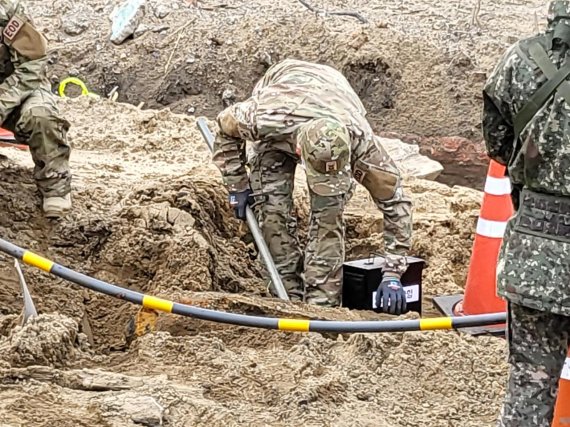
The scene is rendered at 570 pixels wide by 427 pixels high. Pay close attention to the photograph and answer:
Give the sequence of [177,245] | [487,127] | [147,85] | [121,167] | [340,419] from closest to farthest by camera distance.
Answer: [487,127] → [340,419] → [177,245] → [121,167] → [147,85]

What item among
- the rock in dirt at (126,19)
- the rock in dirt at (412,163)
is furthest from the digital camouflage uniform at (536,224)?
the rock in dirt at (126,19)

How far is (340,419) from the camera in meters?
3.98

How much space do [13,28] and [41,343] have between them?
2340 millimetres

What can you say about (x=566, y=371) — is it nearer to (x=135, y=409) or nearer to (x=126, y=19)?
(x=135, y=409)

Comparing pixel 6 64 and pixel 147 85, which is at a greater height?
pixel 6 64

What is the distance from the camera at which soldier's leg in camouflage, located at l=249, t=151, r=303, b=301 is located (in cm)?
585

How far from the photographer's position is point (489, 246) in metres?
5.14

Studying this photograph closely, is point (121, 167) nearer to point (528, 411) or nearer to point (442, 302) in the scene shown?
point (442, 302)

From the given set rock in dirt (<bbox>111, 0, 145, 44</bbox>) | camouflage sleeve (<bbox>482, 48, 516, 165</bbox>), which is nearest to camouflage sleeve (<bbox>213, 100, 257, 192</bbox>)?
camouflage sleeve (<bbox>482, 48, 516, 165</bbox>)

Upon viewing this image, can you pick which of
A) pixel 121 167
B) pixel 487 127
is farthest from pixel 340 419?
pixel 121 167

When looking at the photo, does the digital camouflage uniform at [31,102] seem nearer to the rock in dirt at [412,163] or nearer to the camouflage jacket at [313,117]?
the camouflage jacket at [313,117]

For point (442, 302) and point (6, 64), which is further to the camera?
point (6, 64)

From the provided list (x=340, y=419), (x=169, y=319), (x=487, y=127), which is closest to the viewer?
(x=487, y=127)

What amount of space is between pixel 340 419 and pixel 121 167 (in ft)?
13.2
